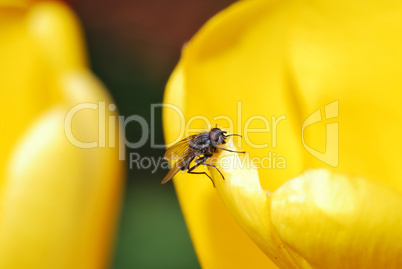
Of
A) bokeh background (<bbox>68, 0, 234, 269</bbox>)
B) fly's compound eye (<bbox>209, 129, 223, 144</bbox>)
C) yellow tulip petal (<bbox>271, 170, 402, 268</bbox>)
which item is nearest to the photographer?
yellow tulip petal (<bbox>271, 170, 402, 268</bbox>)

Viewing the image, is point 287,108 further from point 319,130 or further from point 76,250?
point 76,250

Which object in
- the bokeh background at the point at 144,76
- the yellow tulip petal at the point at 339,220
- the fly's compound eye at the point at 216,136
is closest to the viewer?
the yellow tulip petal at the point at 339,220

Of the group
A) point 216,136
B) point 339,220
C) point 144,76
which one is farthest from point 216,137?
point 144,76

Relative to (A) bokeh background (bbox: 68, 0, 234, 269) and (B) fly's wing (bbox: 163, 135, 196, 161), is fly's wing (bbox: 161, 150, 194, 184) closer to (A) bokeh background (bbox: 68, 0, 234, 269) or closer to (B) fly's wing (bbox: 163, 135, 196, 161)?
(B) fly's wing (bbox: 163, 135, 196, 161)

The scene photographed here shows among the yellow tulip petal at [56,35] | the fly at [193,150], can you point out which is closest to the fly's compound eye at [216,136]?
the fly at [193,150]

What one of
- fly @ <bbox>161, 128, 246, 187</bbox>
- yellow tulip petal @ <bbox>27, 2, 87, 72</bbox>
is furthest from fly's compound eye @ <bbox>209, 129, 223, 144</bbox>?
yellow tulip petal @ <bbox>27, 2, 87, 72</bbox>

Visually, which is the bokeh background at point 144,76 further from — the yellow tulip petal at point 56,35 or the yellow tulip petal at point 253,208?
the yellow tulip petal at point 253,208

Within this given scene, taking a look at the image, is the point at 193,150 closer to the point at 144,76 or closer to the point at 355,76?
the point at 355,76

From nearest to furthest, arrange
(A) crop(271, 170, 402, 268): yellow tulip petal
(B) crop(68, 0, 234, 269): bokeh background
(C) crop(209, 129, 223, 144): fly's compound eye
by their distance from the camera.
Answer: (A) crop(271, 170, 402, 268): yellow tulip petal < (C) crop(209, 129, 223, 144): fly's compound eye < (B) crop(68, 0, 234, 269): bokeh background
